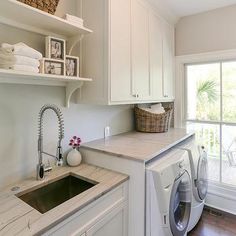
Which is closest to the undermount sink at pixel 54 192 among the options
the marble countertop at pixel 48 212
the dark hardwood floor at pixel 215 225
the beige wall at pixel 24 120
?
the marble countertop at pixel 48 212

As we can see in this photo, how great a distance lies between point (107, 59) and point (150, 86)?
2.48ft

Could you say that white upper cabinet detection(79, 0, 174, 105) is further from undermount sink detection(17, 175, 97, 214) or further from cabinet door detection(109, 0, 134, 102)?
undermount sink detection(17, 175, 97, 214)

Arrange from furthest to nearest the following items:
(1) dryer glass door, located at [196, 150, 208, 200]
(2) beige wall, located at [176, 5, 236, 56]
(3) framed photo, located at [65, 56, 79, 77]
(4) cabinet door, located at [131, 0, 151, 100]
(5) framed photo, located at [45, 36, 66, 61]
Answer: (2) beige wall, located at [176, 5, 236, 56]
(1) dryer glass door, located at [196, 150, 208, 200]
(4) cabinet door, located at [131, 0, 151, 100]
(3) framed photo, located at [65, 56, 79, 77]
(5) framed photo, located at [45, 36, 66, 61]

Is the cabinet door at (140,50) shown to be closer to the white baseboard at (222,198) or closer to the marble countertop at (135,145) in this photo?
the marble countertop at (135,145)

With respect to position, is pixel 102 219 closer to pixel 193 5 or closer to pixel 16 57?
pixel 16 57

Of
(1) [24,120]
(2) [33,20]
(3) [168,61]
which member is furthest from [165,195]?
(3) [168,61]

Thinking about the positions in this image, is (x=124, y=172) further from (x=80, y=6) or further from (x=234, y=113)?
(x=234, y=113)

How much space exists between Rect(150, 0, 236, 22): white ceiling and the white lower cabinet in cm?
200

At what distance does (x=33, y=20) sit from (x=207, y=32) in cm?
214

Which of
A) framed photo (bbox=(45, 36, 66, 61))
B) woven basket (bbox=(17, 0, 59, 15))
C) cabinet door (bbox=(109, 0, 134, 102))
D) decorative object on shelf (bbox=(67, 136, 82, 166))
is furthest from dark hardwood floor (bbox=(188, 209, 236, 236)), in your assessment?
woven basket (bbox=(17, 0, 59, 15))

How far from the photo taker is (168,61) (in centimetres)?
258

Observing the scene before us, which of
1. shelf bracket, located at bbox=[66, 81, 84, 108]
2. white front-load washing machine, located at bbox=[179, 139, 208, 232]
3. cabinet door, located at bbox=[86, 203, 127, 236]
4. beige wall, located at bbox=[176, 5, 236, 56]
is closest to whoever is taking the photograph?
cabinet door, located at bbox=[86, 203, 127, 236]

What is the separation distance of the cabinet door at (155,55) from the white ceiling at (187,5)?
15 cm

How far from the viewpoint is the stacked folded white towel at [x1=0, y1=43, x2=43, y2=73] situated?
112 cm
